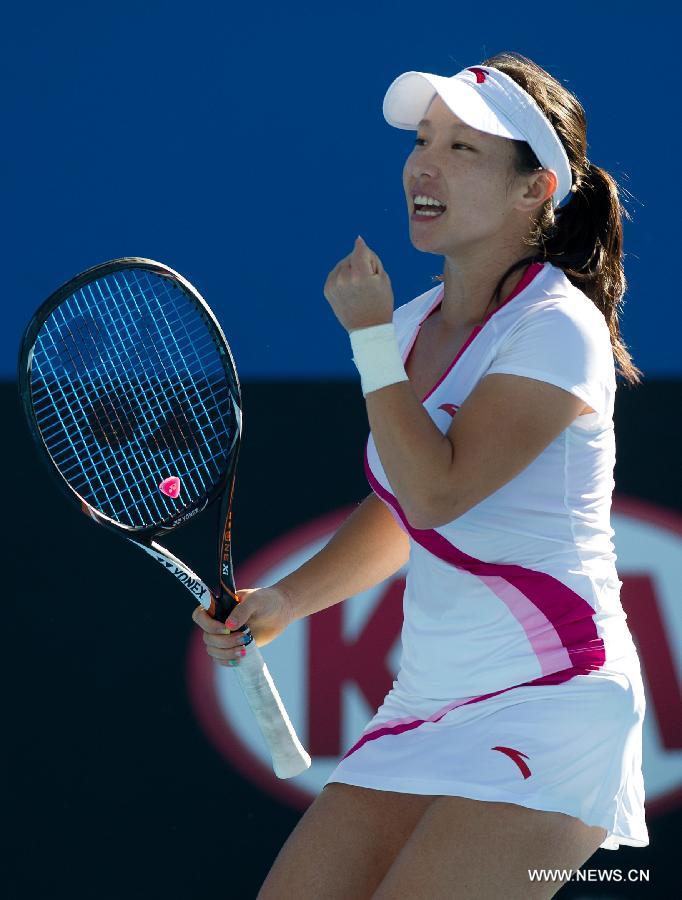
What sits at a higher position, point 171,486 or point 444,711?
point 171,486

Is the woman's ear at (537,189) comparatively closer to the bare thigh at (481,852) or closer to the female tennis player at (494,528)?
the female tennis player at (494,528)

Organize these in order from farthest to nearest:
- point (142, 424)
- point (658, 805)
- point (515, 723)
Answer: point (658, 805)
point (142, 424)
point (515, 723)

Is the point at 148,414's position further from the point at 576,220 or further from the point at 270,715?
the point at 576,220

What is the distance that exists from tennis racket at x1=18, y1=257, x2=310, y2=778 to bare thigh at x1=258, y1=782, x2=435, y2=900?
220 mm

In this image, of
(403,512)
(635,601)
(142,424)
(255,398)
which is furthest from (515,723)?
(255,398)

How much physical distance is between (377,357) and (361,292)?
0.33 feet

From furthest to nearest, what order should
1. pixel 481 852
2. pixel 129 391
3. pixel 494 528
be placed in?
pixel 129 391 < pixel 494 528 < pixel 481 852

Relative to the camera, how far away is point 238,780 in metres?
2.93

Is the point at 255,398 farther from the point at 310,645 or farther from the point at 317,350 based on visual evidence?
the point at 310,645

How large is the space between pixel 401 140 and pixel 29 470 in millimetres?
1109

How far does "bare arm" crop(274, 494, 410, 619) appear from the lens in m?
2.18

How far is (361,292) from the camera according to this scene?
1.83m

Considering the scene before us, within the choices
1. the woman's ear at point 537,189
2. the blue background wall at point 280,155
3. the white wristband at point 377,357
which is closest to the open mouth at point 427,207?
the woman's ear at point 537,189

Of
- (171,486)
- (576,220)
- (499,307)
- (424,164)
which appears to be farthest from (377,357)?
(171,486)
